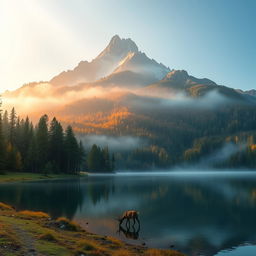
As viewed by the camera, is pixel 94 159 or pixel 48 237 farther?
pixel 94 159

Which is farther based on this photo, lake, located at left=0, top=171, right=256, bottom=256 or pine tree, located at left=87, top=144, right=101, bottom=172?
pine tree, located at left=87, top=144, right=101, bottom=172

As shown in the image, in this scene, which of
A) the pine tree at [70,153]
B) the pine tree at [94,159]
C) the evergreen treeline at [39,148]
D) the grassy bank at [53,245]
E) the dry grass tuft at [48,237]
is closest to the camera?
the grassy bank at [53,245]

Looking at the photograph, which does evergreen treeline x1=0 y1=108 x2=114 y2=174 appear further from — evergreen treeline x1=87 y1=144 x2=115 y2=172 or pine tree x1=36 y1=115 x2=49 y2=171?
evergreen treeline x1=87 y1=144 x2=115 y2=172

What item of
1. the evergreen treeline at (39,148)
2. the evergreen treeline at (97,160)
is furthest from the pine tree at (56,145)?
the evergreen treeline at (97,160)

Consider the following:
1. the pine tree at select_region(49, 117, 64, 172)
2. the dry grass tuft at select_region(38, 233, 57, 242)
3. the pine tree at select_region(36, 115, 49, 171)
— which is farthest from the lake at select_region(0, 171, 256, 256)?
the pine tree at select_region(49, 117, 64, 172)

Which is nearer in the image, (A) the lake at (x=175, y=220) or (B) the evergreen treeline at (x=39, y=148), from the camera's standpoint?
(A) the lake at (x=175, y=220)

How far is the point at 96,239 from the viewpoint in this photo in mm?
25844

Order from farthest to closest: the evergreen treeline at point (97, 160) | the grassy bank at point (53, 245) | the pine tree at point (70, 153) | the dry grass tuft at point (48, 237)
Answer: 1. the evergreen treeline at point (97, 160)
2. the pine tree at point (70, 153)
3. the dry grass tuft at point (48, 237)
4. the grassy bank at point (53, 245)

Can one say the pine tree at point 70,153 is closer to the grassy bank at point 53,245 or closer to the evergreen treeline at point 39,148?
the evergreen treeline at point 39,148

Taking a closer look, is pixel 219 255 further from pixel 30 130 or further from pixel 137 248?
pixel 30 130

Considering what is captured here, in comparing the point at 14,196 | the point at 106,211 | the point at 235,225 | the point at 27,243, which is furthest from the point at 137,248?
the point at 14,196

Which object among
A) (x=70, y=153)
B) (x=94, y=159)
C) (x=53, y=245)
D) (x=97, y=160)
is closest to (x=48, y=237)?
(x=53, y=245)

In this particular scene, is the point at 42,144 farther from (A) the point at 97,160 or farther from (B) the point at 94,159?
(A) the point at 97,160

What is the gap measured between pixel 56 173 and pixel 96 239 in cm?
10840
